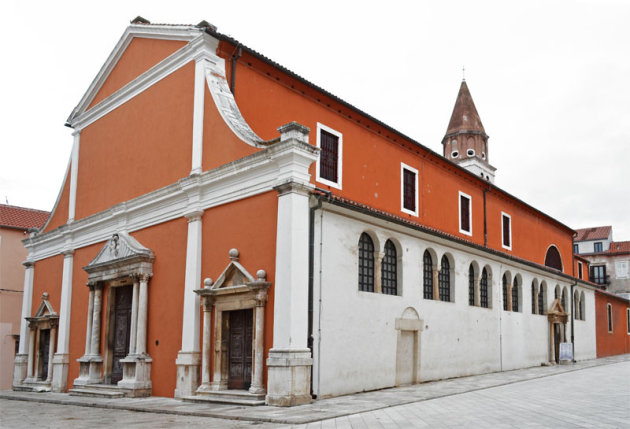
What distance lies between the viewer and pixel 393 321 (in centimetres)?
1531

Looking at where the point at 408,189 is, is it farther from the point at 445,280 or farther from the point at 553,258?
the point at 553,258

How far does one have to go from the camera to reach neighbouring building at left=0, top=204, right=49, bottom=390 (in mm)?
25156

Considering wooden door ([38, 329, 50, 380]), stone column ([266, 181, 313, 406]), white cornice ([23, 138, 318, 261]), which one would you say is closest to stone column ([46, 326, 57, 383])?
wooden door ([38, 329, 50, 380])

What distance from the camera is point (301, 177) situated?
41.5 feet

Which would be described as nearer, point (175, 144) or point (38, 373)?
point (175, 144)

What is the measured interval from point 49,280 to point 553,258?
81.6ft

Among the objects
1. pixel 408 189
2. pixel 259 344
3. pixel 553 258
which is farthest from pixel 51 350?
pixel 553 258

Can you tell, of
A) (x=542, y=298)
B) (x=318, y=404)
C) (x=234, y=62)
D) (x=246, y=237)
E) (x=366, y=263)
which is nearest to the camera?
(x=318, y=404)

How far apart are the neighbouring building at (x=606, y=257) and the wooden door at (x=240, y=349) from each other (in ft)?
155

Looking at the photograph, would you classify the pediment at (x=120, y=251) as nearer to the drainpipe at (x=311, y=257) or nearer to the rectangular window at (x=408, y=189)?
the drainpipe at (x=311, y=257)

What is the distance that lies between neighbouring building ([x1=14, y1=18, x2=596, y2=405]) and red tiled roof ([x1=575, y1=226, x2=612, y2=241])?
1435 inches

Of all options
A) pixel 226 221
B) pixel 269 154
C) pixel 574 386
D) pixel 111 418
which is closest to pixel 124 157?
pixel 226 221

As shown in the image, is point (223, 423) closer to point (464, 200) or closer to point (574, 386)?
point (574, 386)

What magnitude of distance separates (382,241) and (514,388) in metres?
4.97
